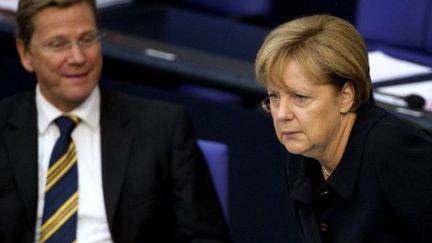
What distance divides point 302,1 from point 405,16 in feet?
5.38

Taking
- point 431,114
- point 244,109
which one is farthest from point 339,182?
point 244,109

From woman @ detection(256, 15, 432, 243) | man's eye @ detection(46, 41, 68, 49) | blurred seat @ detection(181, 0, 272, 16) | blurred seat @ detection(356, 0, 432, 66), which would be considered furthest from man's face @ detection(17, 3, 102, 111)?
blurred seat @ detection(181, 0, 272, 16)

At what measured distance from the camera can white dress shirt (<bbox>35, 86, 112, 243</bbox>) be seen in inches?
123

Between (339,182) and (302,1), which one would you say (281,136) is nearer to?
(339,182)

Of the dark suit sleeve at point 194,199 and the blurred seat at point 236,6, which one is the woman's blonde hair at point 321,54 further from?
the blurred seat at point 236,6

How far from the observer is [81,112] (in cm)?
319

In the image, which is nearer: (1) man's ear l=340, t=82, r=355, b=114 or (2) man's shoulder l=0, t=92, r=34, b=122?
(1) man's ear l=340, t=82, r=355, b=114

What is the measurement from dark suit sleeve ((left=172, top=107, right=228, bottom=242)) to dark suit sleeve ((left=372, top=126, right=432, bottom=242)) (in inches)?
30.7

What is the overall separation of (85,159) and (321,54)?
3.33 feet

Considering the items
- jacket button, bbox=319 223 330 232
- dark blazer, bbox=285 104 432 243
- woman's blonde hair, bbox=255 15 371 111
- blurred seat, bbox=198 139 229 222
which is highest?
woman's blonde hair, bbox=255 15 371 111

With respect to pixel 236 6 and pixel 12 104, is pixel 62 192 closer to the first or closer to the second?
pixel 12 104

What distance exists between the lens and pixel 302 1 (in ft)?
19.5

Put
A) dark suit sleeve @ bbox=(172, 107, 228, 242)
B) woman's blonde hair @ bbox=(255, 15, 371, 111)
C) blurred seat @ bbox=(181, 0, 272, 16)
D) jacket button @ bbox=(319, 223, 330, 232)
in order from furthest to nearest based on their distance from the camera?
blurred seat @ bbox=(181, 0, 272, 16) < dark suit sleeve @ bbox=(172, 107, 228, 242) < jacket button @ bbox=(319, 223, 330, 232) < woman's blonde hair @ bbox=(255, 15, 371, 111)

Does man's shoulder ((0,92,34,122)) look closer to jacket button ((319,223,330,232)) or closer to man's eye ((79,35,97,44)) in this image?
man's eye ((79,35,97,44))
